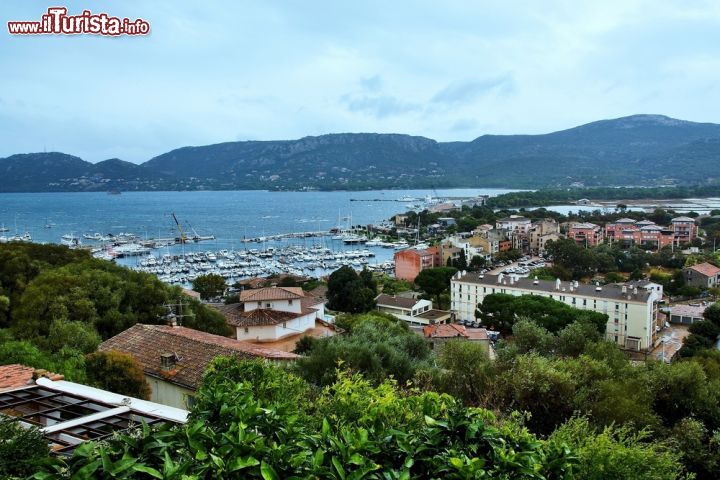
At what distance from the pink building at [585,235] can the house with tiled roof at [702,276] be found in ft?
61.6

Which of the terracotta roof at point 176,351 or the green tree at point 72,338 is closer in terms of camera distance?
the terracotta roof at point 176,351

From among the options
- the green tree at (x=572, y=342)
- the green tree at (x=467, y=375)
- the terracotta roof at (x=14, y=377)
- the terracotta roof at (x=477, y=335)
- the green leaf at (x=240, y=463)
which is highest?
the green leaf at (x=240, y=463)

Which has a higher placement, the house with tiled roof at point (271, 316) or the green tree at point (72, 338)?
the green tree at point (72, 338)

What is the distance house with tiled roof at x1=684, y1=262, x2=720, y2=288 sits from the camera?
3462 cm

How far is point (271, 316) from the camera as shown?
1559 centimetres

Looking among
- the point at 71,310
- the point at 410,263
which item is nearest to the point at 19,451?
the point at 71,310

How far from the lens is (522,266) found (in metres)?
43.8

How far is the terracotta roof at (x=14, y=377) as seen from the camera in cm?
592

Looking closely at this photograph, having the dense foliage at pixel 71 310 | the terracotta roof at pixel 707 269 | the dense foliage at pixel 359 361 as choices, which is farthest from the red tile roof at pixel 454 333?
the terracotta roof at pixel 707 269

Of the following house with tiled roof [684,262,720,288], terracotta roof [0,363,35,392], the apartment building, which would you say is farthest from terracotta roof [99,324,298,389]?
the apartment building

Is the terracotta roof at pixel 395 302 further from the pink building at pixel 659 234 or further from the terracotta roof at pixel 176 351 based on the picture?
the pink building at pixel 659 234

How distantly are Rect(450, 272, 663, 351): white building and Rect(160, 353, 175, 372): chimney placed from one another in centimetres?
2117

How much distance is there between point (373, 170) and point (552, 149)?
63426mm

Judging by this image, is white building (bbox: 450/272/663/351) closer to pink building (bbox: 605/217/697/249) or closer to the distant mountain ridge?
pink building (bbox: 605/217/697/249)
